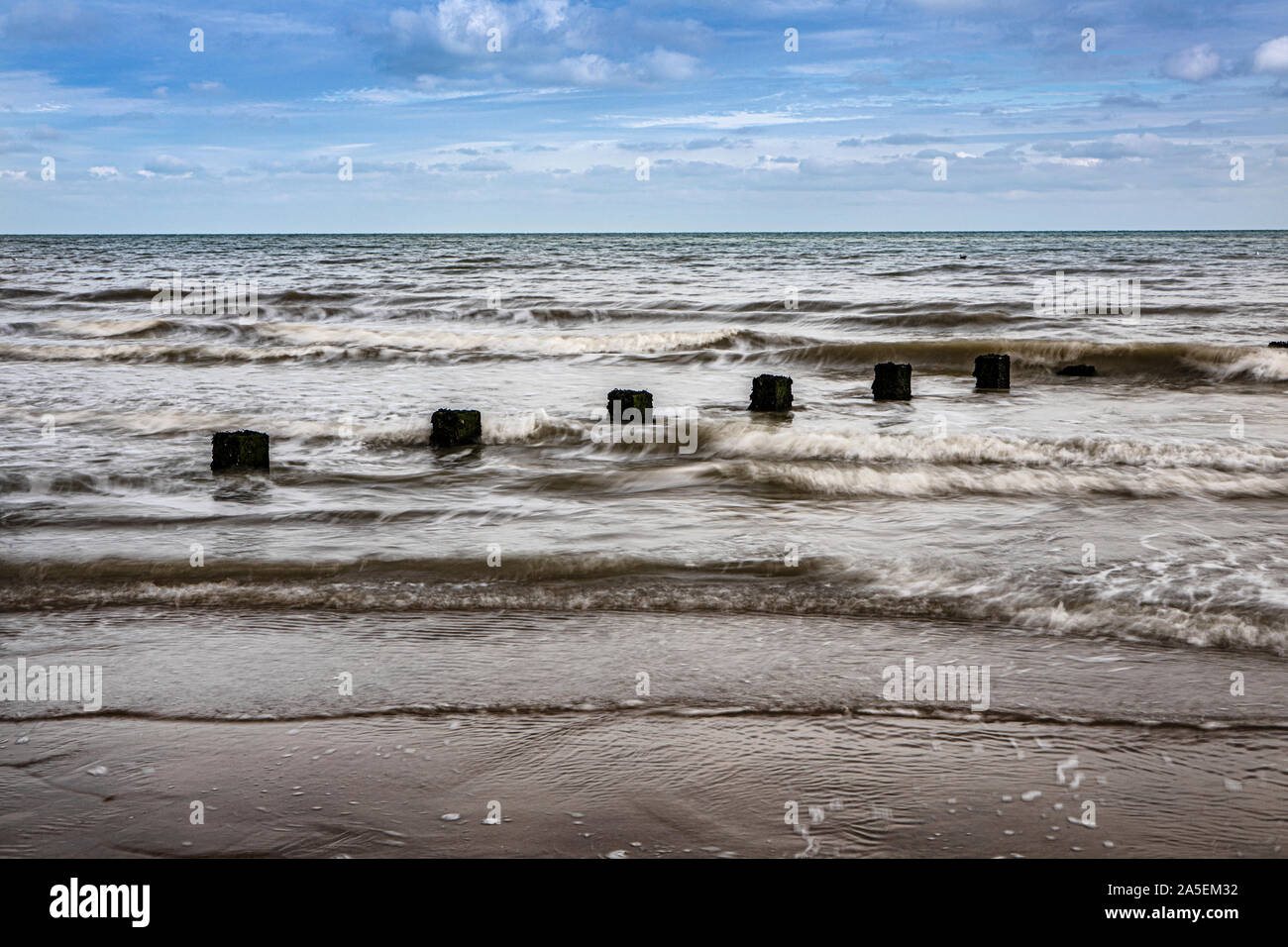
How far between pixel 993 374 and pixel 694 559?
8.41 meters

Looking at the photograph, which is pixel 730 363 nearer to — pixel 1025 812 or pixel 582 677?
pixel 582 677

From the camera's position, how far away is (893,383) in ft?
40.6

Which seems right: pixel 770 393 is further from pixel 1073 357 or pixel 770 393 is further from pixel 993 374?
pixel 1073 357

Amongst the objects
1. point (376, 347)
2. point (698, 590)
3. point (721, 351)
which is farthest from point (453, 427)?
point (376, 347)

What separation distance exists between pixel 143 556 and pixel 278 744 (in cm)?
291

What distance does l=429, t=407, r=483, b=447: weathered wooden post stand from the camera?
9.84 m

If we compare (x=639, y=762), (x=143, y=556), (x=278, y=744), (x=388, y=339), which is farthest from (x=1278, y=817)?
(x=388, y=339)

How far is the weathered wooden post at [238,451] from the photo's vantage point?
28.2 feet

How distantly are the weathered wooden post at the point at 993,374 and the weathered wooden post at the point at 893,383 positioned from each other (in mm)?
1387

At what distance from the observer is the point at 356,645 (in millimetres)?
4809

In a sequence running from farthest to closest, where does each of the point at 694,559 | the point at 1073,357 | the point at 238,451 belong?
the point at 1073,357, the point at 238,451, the point at 694,559

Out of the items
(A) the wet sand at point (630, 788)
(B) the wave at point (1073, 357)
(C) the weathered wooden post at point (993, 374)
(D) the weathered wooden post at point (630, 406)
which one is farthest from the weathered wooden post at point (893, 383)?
(A) the wet sand at point (630, 788)

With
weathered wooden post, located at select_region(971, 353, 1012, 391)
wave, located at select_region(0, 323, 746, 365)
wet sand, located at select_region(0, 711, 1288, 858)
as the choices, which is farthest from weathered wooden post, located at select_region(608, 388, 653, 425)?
wave, located at select_region(0, 323, 746, 365)

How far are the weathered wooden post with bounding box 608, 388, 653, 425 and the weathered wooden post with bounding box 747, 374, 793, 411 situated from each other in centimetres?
132
